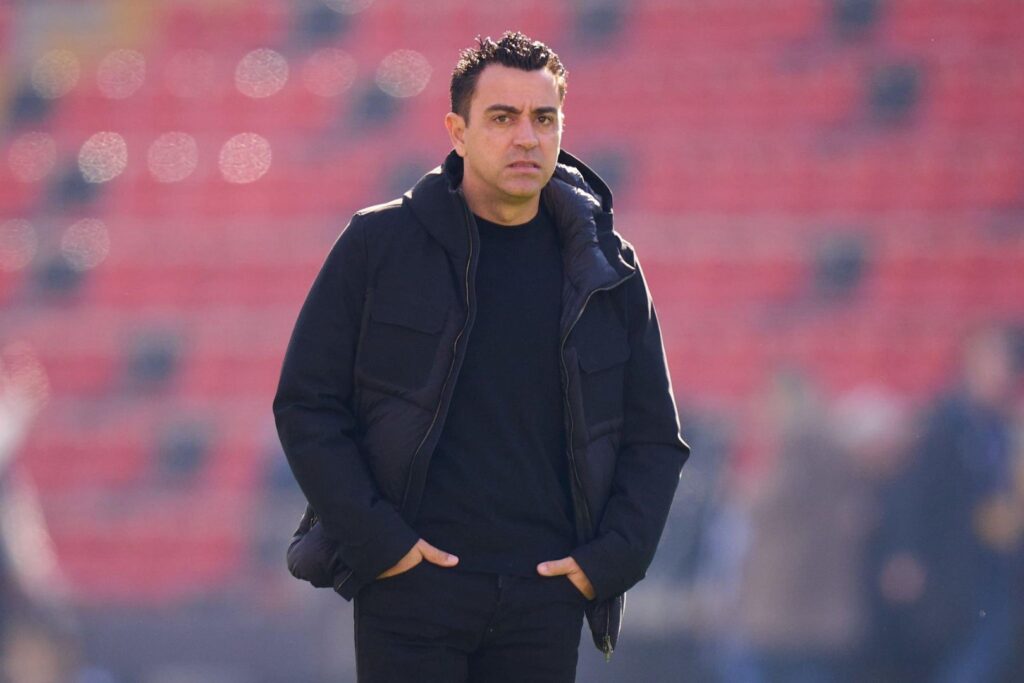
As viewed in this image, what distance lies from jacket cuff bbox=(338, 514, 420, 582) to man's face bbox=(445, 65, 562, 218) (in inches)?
17.0

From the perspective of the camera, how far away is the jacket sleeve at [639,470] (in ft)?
5.90

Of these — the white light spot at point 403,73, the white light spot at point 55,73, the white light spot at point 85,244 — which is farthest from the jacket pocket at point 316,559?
the white light spot at point 55,73

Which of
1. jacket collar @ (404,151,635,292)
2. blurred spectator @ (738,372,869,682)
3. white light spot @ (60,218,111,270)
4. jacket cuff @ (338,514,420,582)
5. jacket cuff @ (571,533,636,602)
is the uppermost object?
jacket collar @ (404,151,635,292)

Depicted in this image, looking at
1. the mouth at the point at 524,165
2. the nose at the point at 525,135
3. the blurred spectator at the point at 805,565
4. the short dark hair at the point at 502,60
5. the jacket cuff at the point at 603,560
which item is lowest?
the blurred spectator at the point at 805,565

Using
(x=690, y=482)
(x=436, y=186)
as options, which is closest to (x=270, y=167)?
(x=690, y=482)

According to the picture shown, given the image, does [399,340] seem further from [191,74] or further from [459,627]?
[191,74]

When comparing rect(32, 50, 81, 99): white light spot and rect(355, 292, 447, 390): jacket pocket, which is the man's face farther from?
rect(32, 50, 81, 99): white light spot

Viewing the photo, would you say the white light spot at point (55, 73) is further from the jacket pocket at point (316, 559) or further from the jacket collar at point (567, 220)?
the jacket pocket at point (316, 559)

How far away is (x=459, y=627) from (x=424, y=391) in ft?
0.92

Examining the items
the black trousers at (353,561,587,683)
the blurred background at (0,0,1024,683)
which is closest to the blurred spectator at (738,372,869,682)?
the blurred background at (0,0,1024,683)

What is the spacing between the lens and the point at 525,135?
5.93 ft

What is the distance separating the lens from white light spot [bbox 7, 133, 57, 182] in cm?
726

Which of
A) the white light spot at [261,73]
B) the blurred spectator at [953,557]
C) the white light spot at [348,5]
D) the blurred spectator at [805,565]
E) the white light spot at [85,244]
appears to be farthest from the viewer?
the white light spot at [348,5]

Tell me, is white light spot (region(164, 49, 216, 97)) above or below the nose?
above
